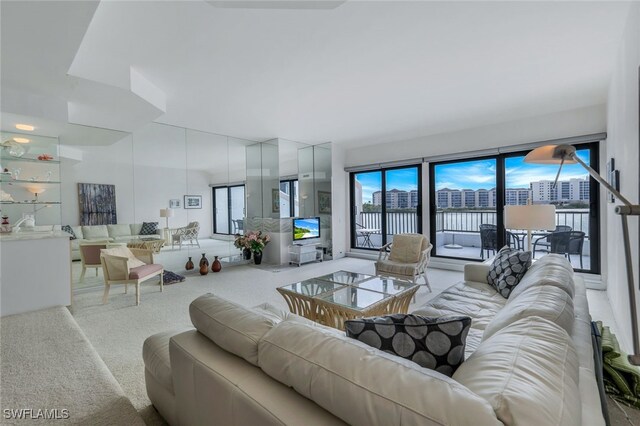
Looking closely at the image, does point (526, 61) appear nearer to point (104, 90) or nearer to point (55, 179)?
point (104, 90)

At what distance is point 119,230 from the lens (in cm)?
468

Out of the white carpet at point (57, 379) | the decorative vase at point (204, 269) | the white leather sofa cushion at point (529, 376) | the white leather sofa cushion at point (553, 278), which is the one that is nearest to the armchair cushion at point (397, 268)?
the white leather sofa cushion at point (553, 278)

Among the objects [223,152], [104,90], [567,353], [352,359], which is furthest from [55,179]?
[567,353]

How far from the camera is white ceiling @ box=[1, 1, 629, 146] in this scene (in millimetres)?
2195

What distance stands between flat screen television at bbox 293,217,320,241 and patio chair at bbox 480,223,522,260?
11.0 ft

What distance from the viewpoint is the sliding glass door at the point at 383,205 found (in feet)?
20.8

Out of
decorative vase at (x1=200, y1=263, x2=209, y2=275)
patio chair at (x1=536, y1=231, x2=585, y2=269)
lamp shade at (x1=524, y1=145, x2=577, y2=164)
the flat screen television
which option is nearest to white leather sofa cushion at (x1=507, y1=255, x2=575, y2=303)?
lamp shade at (x1=524, y1=145, x2=577, y2=164)

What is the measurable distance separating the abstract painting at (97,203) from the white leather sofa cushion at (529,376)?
524 centimetres

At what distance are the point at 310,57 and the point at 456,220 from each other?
14.7 feet

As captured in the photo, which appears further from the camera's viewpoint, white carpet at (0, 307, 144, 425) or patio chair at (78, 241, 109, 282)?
patio chair at (78, 241, 109, 282)

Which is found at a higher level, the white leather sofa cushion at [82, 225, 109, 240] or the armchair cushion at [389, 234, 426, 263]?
the white leather sofa cushion at [82, 225, 109, 240]

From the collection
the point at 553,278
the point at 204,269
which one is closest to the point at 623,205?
the point at 553,278

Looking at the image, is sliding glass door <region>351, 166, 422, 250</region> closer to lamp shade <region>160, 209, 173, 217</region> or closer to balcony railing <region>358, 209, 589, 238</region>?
balcony railing <region>358, 209, 589, 238</region>

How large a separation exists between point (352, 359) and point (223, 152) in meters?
5.89
